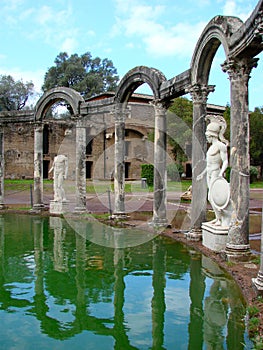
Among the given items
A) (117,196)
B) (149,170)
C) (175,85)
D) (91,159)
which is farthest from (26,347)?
(91,159)

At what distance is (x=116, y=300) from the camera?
5.26 meters

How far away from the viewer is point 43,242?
9.26m

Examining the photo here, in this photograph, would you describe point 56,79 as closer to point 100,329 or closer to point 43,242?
point 43,242

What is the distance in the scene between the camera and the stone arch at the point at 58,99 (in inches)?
547

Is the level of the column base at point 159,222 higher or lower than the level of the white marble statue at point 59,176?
lower

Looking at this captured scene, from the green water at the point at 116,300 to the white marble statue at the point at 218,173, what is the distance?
3.10ft

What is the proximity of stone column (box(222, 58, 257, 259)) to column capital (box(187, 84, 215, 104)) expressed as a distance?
1668 mm

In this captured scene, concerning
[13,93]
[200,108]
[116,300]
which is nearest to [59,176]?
[200,108]

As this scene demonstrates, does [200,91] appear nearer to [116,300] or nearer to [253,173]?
[116,300]

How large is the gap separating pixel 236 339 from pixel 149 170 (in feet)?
85.2

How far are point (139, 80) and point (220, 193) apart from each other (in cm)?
511

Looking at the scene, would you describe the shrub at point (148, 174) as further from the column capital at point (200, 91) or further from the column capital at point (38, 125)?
the column capital at point (200, 91)

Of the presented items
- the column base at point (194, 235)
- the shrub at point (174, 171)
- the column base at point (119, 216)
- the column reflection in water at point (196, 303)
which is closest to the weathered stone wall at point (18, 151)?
the shrub at point (174, 171)

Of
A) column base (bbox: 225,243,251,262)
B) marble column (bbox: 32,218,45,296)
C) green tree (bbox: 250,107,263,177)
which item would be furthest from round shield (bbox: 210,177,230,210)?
green tree (bbox: 250,107,263,177)
